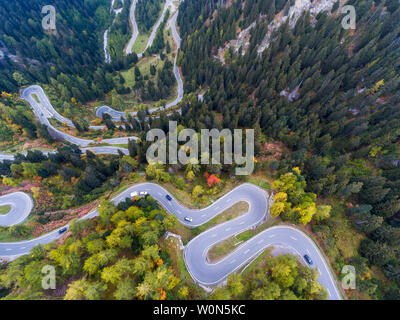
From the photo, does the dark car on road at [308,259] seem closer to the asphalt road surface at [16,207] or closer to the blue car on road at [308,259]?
the blue car on road at [308,259]

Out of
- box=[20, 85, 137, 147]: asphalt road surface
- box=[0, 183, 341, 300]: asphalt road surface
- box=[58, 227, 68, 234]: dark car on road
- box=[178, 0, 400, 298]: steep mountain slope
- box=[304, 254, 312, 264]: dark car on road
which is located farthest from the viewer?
box=[20, 85, 137, 147]: asphalt road surface

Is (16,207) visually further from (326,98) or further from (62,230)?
(326,98)

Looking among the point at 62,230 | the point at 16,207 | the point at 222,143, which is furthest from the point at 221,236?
the point at 16,207

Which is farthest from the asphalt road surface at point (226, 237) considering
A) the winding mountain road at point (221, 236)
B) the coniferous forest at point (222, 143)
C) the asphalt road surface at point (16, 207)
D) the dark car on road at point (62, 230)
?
the asphalt road surface at point (16, 207)

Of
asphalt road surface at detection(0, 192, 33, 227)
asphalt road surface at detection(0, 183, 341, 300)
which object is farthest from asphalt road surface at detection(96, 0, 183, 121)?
asphalt road surface at detection(0, 183, 341, 300)

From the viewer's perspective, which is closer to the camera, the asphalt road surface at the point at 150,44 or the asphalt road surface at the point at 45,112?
the asphalt road surface at the point at 45,112

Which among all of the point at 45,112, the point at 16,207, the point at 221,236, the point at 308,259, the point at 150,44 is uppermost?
the point at 150,44

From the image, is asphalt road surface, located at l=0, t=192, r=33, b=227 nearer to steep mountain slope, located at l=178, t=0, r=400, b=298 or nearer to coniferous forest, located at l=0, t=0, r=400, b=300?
coniferous forest, located at l=0, t=0, r=400, b=300
